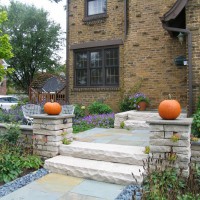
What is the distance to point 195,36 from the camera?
638 centimetres

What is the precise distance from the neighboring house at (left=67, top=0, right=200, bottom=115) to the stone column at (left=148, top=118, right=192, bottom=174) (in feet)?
13.7

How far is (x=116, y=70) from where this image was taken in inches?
384

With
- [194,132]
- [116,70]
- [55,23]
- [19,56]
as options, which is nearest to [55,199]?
[194,132]

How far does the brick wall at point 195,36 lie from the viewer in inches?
249

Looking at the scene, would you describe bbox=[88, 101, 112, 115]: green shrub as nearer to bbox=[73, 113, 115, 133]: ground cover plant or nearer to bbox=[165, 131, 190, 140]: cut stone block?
bbox=[73, 113, 115, 133]: ground cover plant

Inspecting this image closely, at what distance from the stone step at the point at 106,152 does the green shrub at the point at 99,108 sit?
4.45 meters

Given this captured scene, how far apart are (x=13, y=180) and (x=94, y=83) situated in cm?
688

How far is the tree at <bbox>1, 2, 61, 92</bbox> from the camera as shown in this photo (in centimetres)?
2164

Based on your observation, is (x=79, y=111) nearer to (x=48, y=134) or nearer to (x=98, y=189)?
(x=48, y=134)

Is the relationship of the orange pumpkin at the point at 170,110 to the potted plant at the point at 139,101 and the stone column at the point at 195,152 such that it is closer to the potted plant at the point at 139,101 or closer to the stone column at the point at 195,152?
the stone column at the point at 195,152

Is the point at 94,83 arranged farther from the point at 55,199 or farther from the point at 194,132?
the point at 55,199

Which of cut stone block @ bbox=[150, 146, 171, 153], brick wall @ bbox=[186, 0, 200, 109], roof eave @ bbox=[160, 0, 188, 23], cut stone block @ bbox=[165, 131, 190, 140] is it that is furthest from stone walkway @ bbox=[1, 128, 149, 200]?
roof eave @ bbox=[160, 0, 188, 23]

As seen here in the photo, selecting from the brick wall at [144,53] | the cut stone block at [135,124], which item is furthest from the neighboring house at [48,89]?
the cut stone block at [135,124]

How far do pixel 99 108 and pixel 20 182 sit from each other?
574 cm
